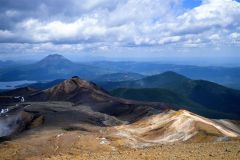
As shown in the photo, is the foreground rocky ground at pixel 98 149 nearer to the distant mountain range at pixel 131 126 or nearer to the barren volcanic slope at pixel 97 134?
the barren volcanic slope at pixel 97 134

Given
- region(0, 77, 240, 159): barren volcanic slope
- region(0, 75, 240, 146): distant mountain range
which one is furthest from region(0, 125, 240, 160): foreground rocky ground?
region(0, 75, 240, 146): distant mountain range

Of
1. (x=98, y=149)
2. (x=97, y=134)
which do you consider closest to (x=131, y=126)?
(x=97, y=134)

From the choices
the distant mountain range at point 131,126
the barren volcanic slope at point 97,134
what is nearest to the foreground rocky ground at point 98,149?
the barren volcanic slope at point 97,134

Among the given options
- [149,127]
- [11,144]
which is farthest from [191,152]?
[149,127]

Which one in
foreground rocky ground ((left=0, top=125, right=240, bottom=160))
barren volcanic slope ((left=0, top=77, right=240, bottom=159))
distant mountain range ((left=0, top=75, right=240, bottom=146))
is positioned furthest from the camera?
distant mountain range ((left=0, top=75, right=240, bottom=146))

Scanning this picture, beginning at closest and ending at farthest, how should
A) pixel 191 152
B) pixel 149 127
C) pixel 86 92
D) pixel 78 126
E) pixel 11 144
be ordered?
1. pixel 191 152
2. pixel 11 144
3. pixel 149 127
4. pixel 78 126
5. pixel 86 92

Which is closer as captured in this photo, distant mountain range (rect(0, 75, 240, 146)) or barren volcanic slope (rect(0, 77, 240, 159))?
barren volcanic slope (rect(0, 77, 240, 159))

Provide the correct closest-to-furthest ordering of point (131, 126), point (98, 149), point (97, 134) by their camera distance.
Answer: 1. point (98, 149)
2. point (97, 134)
3. point (131, 126)

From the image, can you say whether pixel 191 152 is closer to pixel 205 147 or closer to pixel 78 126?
pixel 205 147

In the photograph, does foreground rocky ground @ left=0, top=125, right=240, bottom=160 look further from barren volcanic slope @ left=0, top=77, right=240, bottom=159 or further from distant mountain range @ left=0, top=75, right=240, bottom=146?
distant mountain range @ left=0, top=75, right=240, bottom=146

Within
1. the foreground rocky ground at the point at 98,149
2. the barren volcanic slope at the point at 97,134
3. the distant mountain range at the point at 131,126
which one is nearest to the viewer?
the foreground rocky ground at the point at 98,149

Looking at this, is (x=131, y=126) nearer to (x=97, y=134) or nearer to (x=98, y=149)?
(x=97, y=134)
